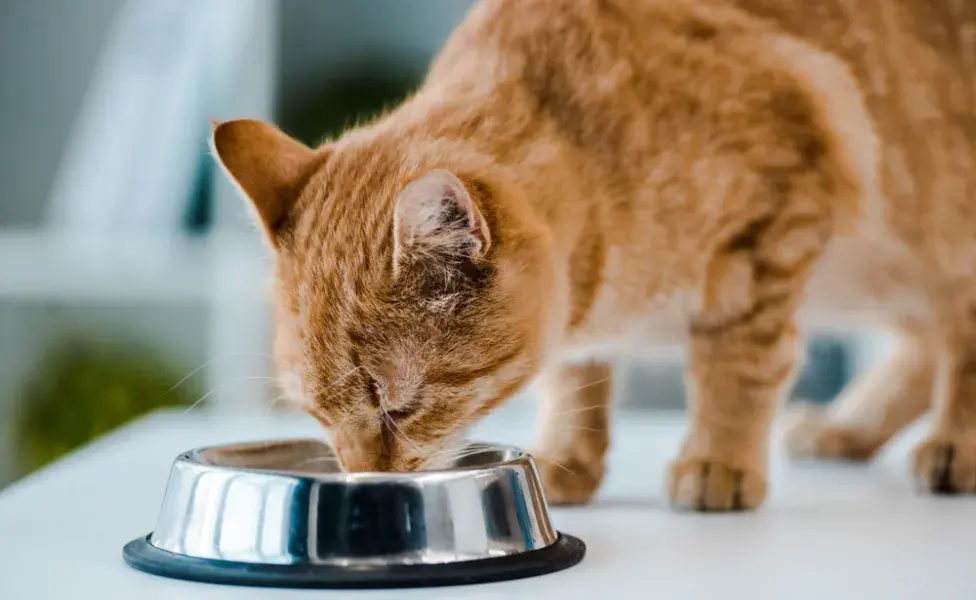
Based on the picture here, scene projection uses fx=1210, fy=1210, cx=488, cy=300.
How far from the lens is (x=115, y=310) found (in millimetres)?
2955

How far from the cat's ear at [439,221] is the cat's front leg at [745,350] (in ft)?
1.24

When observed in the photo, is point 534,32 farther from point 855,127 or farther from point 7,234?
point 7,234

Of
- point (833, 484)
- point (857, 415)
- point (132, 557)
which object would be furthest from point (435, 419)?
point (857, 415)

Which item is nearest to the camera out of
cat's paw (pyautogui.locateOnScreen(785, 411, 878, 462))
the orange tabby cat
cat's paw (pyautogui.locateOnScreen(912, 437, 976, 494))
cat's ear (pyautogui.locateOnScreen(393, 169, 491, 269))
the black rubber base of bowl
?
the black rubber base of bowl

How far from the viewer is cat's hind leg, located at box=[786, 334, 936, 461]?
5.64ft

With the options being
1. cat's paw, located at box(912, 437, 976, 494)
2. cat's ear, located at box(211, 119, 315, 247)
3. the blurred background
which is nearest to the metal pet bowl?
cat's ear, located at box(211, 119, 315, 247)

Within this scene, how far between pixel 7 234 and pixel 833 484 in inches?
84.0

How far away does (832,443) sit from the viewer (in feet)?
5.63

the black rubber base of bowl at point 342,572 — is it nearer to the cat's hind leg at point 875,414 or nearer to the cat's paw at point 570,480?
the cat's paw at point 570,480

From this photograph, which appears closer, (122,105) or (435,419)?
(435,419)

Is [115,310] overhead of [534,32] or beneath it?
beneath

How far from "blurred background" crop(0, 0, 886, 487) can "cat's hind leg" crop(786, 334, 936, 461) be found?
49.2 inches

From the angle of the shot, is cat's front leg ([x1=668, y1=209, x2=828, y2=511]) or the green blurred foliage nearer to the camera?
cat's front leg ([x1=668, y1=209, x2=828, y2=511])

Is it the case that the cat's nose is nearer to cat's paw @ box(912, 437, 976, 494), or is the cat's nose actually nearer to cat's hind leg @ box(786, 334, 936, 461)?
cat's paw @ box(912, 437, 976, 494)
